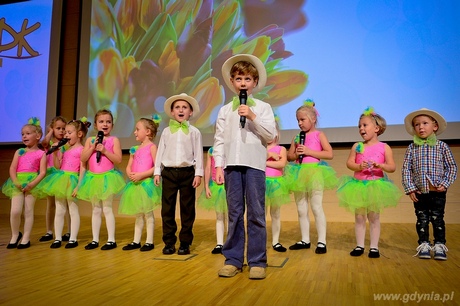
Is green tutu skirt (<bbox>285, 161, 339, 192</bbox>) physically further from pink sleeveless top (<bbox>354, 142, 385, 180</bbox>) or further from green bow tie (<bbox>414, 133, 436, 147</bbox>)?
green bow tie (<bbox>414, 133, 436, 147</bbox>)

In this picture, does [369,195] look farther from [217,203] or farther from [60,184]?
[60,184]

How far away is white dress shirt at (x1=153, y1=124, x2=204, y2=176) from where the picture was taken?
10.3 ft

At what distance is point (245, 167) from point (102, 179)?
149cm

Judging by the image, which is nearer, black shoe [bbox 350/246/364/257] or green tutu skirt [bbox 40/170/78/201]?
black shoe [bbox 350/246/364/257]

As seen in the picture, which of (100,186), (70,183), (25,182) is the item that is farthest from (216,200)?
(25,182)

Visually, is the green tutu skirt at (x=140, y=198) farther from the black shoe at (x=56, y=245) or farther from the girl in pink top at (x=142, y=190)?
the black shoe at (x=56, y=245)

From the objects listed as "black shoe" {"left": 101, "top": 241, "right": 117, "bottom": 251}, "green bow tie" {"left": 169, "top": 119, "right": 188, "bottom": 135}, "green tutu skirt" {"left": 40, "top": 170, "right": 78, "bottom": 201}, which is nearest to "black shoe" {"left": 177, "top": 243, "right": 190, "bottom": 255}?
"black shoe" {"left": 101, "top": 241, "right": 117, "bottom": 251}

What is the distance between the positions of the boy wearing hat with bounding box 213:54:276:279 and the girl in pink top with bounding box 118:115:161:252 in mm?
999

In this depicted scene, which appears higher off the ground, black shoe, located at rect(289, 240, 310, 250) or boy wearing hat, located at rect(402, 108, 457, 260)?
boy wearing hat, located at rect(402, 108, 457, 260)

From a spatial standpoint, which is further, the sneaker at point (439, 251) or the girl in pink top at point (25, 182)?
the girl in pink top at point (25, 182)

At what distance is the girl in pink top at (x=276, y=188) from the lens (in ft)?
10.5

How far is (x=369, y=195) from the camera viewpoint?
2.94 m

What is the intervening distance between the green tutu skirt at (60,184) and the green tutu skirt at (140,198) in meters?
0.52

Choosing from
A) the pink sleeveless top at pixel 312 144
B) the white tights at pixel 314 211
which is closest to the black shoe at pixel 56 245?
the white tights at pixel 314 211
